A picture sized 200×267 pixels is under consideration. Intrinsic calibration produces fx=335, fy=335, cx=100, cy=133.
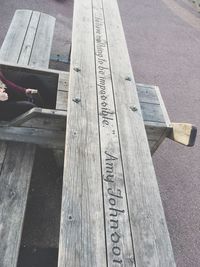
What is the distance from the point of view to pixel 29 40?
15.0 feet

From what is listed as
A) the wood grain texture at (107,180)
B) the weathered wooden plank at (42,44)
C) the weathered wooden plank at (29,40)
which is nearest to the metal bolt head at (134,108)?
the wood grain texture at (107,180)

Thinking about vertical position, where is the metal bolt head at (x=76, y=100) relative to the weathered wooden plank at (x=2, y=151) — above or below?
above

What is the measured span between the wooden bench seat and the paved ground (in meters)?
0.60

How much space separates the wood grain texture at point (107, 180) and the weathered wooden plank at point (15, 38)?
1130 mm

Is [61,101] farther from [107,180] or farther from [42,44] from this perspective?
[42,44]

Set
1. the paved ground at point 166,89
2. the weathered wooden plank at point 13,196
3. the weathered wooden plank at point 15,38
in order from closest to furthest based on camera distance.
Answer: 1. the weathered wooden plank at point 13,196
2. the paved ground at point 166,89
3. the weathered wooden plank at point 15,38

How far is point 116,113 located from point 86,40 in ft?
4.45

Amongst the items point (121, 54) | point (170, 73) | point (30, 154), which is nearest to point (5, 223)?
point (30, 154)

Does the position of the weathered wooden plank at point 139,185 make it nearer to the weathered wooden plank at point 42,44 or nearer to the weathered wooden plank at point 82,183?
the weathered wooden plank at point 82,183

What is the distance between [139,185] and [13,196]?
112cm

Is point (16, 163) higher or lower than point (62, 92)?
lower

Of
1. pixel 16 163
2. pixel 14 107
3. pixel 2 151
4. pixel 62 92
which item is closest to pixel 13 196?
pixel 16 163

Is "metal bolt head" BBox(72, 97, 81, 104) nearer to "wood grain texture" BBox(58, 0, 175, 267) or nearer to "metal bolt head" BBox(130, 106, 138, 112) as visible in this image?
"wood grain texture" BBox(58, 0, 175, 267)

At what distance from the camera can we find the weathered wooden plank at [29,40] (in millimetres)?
4175
